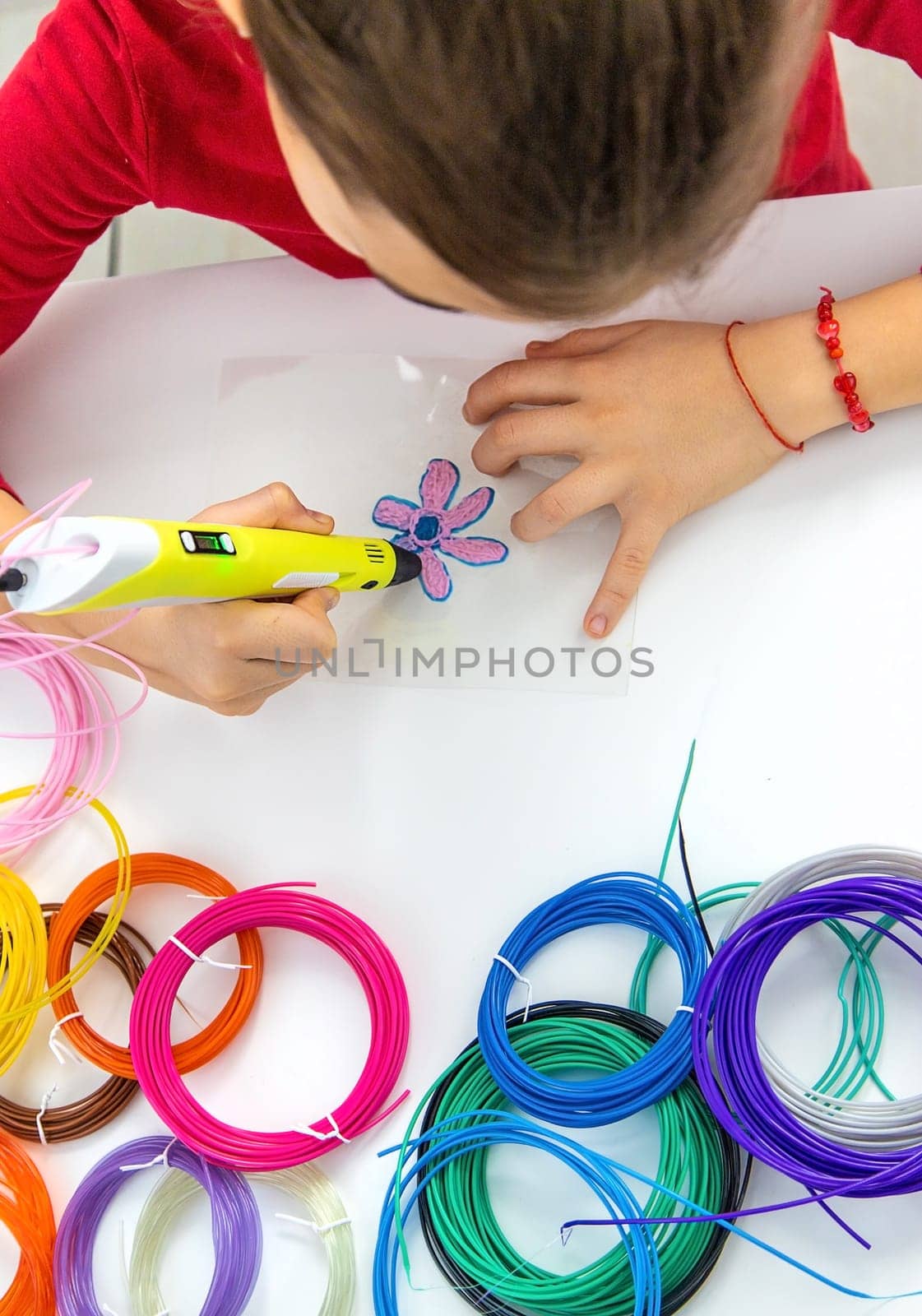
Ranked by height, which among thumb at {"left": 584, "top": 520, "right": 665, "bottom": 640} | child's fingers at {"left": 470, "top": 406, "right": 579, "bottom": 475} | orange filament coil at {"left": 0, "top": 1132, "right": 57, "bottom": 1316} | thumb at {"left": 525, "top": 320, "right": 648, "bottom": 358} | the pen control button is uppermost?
thumb at {"left": 525, "top": 320, "right": 648, "bottom": 358}

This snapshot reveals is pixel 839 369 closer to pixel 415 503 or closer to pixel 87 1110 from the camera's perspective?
pixel 415 503

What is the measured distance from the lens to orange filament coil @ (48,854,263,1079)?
0.73 meters

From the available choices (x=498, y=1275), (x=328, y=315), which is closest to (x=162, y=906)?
(x=498, y=1275)

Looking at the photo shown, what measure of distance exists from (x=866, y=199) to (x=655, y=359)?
209mm

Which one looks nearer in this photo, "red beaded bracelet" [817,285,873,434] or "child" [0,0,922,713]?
"child" [0,0,922,713]

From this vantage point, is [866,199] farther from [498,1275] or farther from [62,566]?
[498,1275]

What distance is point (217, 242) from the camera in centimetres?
137

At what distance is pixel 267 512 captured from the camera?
2.12ft

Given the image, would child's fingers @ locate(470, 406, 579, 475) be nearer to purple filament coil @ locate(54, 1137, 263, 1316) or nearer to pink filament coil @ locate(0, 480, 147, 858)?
pink filament coil @ locate(0, 480, 147, 858)

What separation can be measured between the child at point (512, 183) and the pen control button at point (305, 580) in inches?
0.5

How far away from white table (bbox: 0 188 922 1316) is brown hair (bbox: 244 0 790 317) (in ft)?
1.19

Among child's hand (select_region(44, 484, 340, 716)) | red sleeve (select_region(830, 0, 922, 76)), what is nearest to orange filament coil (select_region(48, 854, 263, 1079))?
child's hand (select_region(44, 484, 340, 716))

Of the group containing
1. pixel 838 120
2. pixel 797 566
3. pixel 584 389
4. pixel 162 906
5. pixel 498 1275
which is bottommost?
pixel 498 1275

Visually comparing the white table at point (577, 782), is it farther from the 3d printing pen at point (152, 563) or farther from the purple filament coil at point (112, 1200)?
the 3d printing pen at point (152, 563)
